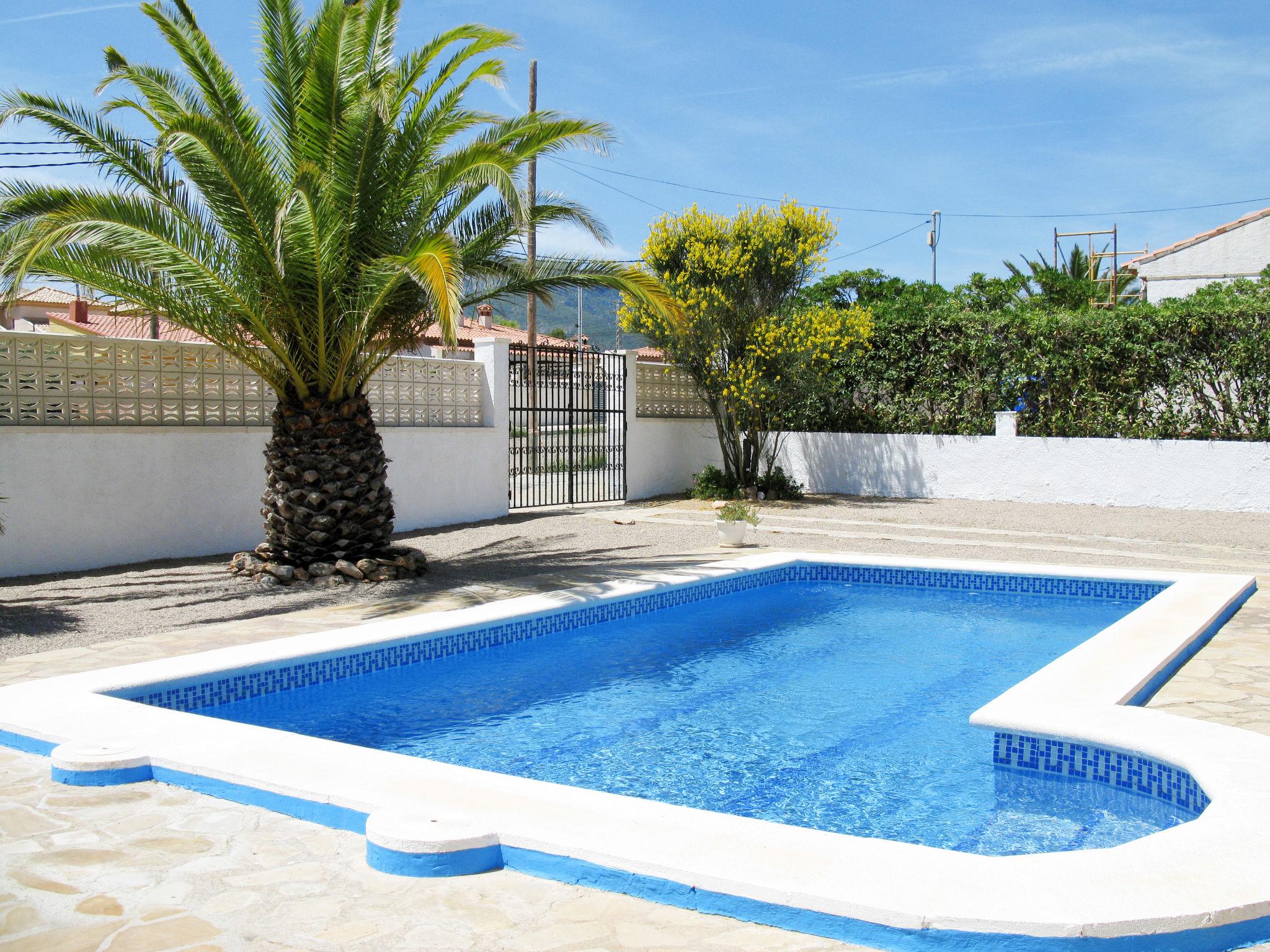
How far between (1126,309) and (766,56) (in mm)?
8705

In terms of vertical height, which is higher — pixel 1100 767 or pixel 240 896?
pixel 240 896

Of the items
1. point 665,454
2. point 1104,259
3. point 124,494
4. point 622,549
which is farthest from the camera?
point 1104,259

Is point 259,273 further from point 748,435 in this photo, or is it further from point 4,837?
point 748,435

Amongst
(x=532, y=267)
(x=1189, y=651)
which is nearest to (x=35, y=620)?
(x=532, y=267)

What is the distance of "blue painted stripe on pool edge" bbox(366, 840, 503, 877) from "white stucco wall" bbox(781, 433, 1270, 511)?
1557 centimetres

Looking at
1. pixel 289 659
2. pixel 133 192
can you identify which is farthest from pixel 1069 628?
pixel 133 192

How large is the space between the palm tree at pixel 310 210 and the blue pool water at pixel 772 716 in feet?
10.5

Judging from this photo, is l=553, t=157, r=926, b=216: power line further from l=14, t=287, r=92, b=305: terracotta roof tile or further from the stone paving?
l=14, t=287, r=92, b=305: terracotta roof tile

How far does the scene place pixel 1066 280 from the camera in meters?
39.1

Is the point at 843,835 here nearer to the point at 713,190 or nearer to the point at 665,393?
the point at 665,393

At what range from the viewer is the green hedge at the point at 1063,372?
1614 cm

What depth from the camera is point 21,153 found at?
19.6 m

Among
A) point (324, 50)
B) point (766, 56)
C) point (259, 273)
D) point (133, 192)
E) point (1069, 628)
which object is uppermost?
point (766, 56)

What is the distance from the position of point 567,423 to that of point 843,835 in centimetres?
1323
